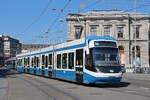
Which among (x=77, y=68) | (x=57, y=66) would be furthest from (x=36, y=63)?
(x=77, y=68)

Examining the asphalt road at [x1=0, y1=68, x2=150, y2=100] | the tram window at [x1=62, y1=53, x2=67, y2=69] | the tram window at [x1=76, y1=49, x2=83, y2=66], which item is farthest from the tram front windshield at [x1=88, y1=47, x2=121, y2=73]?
the tram window at [x1=62, y1=53, x2=67, y2=69]

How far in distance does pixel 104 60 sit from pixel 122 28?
48100 mm

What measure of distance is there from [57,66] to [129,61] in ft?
137

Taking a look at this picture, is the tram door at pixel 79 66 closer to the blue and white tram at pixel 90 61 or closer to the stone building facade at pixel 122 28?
the blue and white tram at pixel 90 61

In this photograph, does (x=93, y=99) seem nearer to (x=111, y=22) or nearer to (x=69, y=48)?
(x=69, y=48)

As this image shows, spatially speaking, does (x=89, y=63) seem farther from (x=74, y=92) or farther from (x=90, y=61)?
(x=74, y=92)

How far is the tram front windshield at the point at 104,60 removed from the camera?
15.5 m

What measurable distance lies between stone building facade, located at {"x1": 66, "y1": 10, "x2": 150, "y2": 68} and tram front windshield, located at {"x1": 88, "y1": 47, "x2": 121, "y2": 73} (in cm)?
4522

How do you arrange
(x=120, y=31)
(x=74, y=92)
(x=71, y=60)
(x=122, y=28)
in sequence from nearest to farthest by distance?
(x=74, y=92) → (x=71, y=60) → (x=122, y=28) → (x=120, y=31)

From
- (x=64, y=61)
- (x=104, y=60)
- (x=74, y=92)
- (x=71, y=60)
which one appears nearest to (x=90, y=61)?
(x=104, y=60)

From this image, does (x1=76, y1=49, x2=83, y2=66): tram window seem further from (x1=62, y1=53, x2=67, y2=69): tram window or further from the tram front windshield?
(x1=62, y1=53, x2=67, y2=69): tram window

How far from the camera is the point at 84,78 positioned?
1650 centimetres

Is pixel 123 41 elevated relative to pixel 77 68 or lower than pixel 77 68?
elevated

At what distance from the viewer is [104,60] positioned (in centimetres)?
1572
